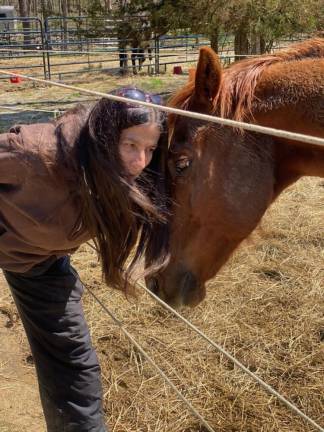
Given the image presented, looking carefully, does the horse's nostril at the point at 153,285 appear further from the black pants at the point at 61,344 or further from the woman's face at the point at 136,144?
the woman's face at the point at 136,144

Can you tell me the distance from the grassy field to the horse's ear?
0.64m

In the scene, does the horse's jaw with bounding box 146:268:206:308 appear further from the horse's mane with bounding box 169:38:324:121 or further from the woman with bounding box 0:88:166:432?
the horse's mane with bounding box 169:38:324:121

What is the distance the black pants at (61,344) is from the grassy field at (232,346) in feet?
1.39

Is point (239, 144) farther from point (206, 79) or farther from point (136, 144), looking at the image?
point (136, 144)

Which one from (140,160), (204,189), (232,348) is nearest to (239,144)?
(204,189)

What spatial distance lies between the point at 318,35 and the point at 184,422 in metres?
1.83

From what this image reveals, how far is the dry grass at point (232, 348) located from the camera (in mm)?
2443

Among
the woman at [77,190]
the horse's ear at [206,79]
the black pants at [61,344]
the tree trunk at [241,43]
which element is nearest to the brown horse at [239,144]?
the horse's ear at [206,79]

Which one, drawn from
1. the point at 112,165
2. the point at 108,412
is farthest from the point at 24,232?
the point at 108,412

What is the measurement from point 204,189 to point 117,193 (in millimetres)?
316

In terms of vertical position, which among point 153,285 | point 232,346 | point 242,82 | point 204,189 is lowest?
point 232,346

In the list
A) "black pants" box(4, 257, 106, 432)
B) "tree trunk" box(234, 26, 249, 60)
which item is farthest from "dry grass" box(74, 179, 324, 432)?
"tree trunk" box(234, 26, 249, 60)

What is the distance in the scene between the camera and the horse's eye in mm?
1659

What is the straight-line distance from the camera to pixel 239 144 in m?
1.62
